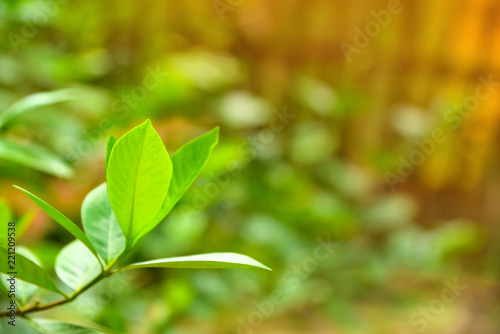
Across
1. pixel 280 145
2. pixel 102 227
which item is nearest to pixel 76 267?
pixel 102 227

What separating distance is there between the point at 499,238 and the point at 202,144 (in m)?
2.83

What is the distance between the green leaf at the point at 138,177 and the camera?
0.38m

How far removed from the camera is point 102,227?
465 mm

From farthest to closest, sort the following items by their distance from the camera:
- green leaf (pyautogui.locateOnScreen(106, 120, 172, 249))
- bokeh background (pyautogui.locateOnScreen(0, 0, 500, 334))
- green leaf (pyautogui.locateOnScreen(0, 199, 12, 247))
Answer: bokeh background (pyautogui.locateOnScreen(0, 0, 500, 334)) → green leaf (pyautogui.locateOnScreen(0, 199, 12, 247)) → green leaf (pyautogui.locateOnScreen(106, 120, 172, 249))

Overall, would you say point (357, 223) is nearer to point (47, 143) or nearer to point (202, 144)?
point (47, 143)

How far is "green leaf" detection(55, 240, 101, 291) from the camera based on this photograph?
0.47 m

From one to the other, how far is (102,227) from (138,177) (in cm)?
9

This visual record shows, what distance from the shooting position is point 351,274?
1711mm

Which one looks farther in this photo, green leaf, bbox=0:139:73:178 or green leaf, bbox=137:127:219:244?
green leaf, bbox=0:139:73:178

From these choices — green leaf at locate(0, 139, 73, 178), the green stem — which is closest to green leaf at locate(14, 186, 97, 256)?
the green stem

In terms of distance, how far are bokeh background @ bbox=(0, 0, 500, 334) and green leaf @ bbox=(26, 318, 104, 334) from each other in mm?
165

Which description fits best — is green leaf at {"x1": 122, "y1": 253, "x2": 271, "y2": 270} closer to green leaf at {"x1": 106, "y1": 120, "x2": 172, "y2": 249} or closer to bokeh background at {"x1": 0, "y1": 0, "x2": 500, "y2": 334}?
green leaf at {"x1": 106, "y1": 120, "x2": 172, "y2": 249}

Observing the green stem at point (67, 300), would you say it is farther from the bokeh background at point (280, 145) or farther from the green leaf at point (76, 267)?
the bokeh background at point (280, 145)

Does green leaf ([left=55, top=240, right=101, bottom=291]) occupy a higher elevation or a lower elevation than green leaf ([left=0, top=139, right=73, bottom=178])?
lower
